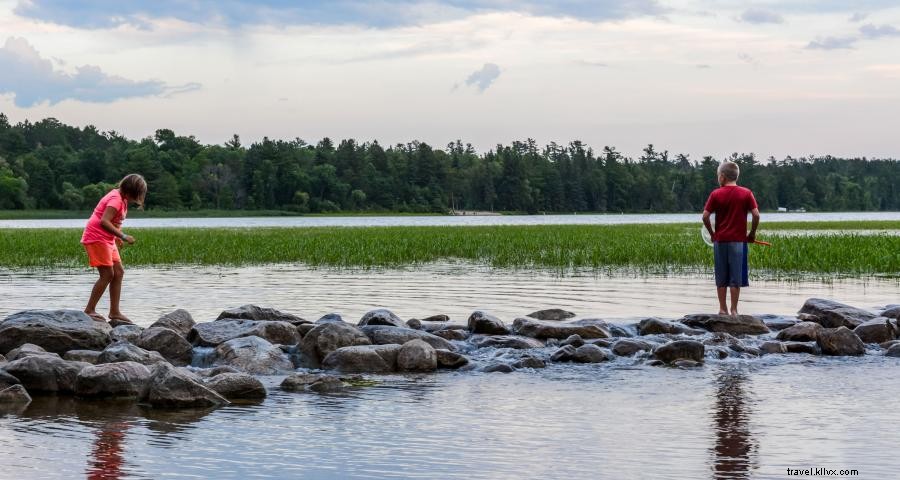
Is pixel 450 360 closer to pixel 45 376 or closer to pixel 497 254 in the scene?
pixel 45 376

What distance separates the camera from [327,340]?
11.9 m

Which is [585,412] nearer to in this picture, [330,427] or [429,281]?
[330,427]

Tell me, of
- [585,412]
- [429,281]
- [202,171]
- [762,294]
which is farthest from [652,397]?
[202,171]

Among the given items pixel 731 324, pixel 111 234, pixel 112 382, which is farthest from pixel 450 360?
pixel 111 234

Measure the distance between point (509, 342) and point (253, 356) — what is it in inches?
118

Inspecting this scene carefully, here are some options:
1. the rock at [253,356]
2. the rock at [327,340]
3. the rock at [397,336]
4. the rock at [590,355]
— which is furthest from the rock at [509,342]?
the rock at [253,356]

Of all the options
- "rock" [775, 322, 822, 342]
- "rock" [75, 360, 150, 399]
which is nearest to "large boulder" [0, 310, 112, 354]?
"rock" [75, 360, 150, 399]

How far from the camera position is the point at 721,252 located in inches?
533

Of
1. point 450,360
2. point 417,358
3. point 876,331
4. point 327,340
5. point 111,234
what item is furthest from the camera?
point 111,234

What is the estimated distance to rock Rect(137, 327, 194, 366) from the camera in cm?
1200

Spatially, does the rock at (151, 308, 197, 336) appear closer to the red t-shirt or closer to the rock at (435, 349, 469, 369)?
the rock at (435, 349, 469, 369)

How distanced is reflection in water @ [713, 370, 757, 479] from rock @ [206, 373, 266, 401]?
4.04 metres

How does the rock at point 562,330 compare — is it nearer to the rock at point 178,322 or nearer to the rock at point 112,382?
the rock at point 178,322

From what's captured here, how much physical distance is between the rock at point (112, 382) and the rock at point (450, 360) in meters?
3.11
